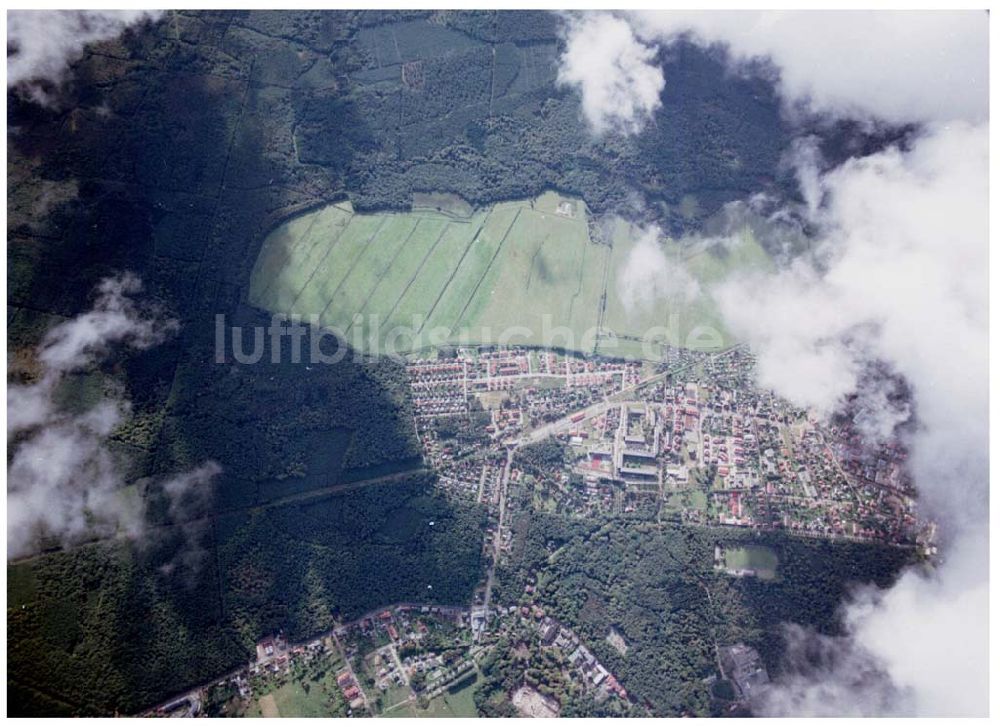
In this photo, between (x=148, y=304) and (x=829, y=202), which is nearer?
(x=148, y=304)

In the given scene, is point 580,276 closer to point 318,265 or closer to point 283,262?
point 318,265

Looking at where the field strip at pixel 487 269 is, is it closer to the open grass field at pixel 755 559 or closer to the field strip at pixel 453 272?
the field strip at pixel 453 272

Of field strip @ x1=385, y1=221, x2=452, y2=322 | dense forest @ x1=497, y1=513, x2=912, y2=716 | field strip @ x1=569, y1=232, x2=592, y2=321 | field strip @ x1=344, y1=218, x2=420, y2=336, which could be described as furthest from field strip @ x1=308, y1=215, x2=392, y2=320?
dense forest @ x1=497, y1=513, x2=912, y2=716

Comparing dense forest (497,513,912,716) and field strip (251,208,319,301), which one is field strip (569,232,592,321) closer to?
dense forest (497,513,912,716)

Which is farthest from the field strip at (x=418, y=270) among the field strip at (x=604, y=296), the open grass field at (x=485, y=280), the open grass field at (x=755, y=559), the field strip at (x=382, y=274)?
the open grass field at (x=755, y=559)

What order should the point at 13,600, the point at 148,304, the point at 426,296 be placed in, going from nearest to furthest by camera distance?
the point at 13,600, the point at 148,304, the point at 426,296

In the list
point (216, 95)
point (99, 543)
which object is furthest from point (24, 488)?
point (216, 95)

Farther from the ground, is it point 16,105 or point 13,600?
point 16,105

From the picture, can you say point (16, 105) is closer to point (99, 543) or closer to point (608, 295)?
point (99, 543)
